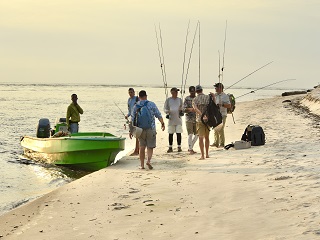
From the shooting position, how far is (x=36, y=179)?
1409 cm

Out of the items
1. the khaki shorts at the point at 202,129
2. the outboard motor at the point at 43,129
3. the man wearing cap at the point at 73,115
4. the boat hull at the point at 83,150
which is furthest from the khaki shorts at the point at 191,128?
the outboard motor at the point at 43,129

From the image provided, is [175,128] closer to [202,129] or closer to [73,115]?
[202,129]

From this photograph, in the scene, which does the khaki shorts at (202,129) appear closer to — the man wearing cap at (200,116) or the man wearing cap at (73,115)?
the man wearing cap at (200,116)

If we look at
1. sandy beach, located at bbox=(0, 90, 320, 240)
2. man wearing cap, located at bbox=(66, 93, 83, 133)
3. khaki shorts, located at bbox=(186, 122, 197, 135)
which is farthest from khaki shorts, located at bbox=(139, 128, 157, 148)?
man wearing cap, located at bbox=(66, 93, 83, 133)

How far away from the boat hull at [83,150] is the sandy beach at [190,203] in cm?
194

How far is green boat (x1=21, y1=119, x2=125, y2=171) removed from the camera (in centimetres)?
1405

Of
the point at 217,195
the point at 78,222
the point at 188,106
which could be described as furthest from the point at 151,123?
the point at 78,222

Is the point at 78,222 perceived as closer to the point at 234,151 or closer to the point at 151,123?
the point at 151,123

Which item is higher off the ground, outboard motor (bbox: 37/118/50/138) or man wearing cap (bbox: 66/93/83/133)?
man wearing cap (bbox: 66/93/83/133)

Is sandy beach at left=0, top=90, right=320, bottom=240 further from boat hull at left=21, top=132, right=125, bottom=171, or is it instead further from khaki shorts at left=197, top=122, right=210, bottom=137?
boat hull at left=21, top=132, right=125, bottom=171

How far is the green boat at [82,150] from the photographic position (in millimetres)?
14055

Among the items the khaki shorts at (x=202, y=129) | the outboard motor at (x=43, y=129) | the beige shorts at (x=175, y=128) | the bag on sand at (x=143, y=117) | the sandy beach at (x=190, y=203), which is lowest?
the sandy beach at (x=190, y=203)

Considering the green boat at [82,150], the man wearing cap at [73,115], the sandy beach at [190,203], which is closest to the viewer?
the sandy beach at [190,203]

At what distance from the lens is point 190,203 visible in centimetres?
793
